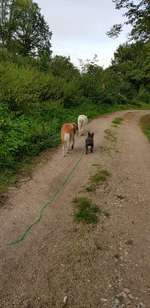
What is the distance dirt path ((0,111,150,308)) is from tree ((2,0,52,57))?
34.3m

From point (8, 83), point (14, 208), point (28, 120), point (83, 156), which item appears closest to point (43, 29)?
point (8, 83)

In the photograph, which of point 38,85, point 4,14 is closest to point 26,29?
point 4,14

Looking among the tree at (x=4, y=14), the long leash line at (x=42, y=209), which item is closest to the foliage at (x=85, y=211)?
the long leash line at (x=42, y=209)

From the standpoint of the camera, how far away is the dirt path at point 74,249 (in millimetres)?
3463

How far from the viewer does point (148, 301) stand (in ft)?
11.3

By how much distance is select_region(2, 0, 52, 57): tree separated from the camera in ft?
127

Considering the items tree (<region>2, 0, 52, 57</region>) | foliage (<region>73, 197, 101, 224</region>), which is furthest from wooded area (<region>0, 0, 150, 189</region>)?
foliage (<region>73, 197, 101, 224</region>)

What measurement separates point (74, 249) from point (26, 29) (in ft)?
135

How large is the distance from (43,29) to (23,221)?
42.1m

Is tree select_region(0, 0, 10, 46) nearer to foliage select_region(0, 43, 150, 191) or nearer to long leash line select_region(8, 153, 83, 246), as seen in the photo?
foliage select_region(0, 43, 150, 191)

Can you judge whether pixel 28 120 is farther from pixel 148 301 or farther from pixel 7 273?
pixel 148 301

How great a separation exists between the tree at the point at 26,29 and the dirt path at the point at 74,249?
1351 inches

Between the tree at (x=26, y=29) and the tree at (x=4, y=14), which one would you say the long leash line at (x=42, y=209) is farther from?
the tree at (x=4, y=14)

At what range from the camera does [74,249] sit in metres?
4.35
